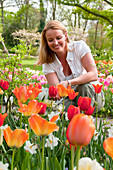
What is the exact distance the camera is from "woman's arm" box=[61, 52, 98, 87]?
224cm

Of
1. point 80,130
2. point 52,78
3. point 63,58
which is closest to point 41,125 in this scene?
point 80,130

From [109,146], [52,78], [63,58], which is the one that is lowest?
[52,78]

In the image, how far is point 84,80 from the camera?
229 centimetres

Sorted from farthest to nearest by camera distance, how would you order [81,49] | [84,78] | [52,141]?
1. [81,49]
2. [84,78]
3. [52,141]

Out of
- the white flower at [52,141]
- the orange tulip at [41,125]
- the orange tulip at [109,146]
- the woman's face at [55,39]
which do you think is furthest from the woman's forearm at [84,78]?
the orange tulip at [109,146]

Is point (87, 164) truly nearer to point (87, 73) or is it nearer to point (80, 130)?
point (80, 130)

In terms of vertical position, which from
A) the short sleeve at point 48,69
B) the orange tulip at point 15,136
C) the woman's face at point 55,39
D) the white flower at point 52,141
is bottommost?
the white flower at point 52,141

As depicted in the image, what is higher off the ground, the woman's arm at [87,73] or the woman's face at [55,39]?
the woman's face at [55,39]

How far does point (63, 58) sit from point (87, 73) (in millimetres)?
495

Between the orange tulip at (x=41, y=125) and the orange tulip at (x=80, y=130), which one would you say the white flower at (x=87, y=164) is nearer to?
the orange tulip at (x=80, y=130)

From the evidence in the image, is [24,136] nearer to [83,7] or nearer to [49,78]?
[49,78]

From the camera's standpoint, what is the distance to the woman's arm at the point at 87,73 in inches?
88.4

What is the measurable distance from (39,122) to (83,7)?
12.8m

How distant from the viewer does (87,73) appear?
232cm
